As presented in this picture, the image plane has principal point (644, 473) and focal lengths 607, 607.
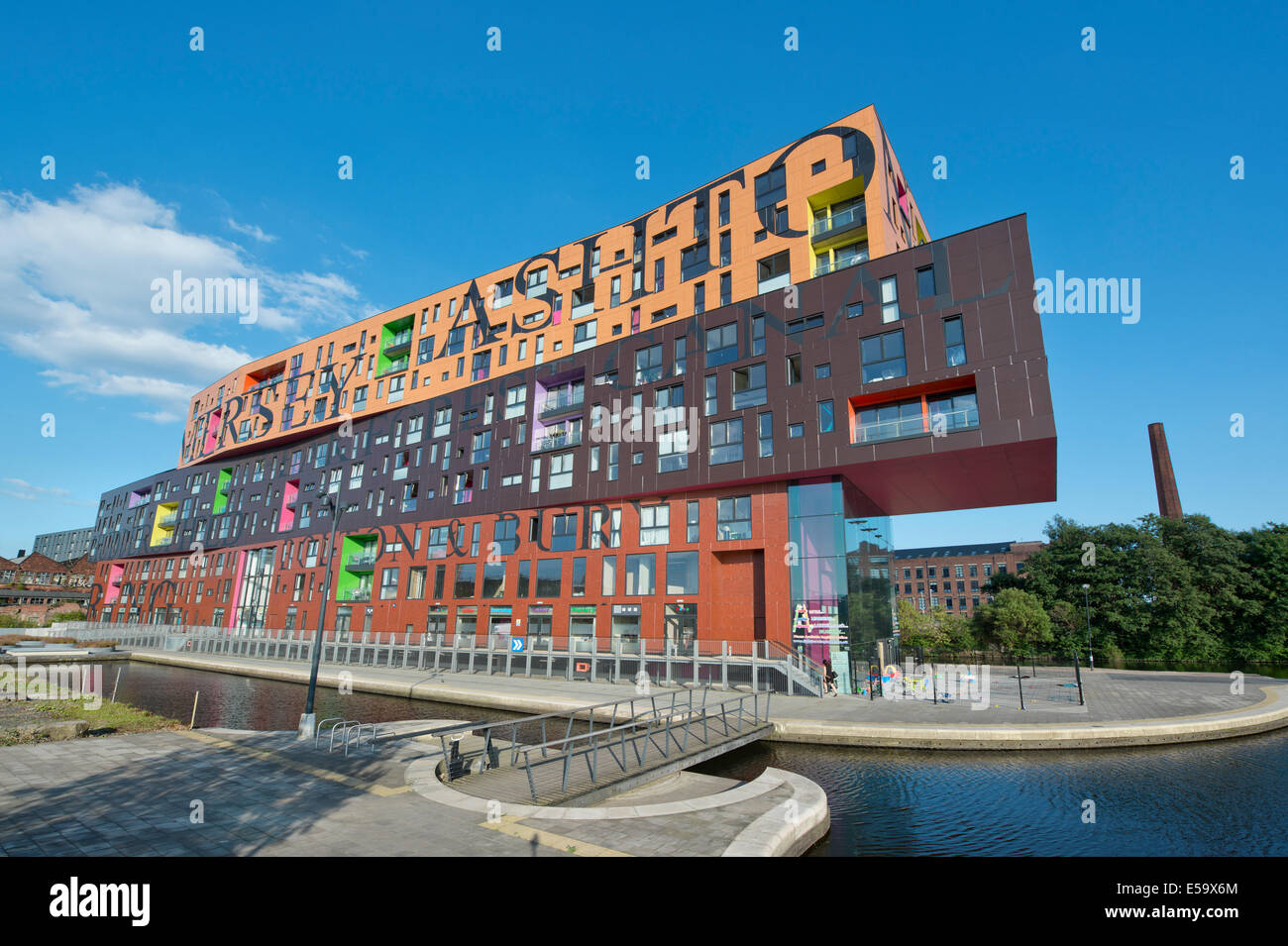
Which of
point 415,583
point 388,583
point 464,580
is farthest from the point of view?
point 388,583

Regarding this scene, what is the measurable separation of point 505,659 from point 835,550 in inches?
779

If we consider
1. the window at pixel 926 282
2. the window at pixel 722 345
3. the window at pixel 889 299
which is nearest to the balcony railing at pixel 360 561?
the window at pixel 722 345

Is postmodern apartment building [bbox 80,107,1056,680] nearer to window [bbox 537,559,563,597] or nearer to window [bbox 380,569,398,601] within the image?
window [bbox 537,559,563,597]

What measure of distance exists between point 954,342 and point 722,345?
11219mm

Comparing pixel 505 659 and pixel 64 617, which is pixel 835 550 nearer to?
pixel 505 659

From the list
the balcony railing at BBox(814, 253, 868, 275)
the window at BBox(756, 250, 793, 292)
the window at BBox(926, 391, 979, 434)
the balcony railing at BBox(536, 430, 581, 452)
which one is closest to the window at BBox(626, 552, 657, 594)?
the balcony railing at BBox(536, 430, 581, 452)

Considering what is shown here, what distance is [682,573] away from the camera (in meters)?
31.0

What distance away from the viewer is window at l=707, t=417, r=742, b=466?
29.9 meters

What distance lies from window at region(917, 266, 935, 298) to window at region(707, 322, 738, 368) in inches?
352

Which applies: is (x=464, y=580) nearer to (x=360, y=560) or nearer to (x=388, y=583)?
Result: (x=388, y=583)

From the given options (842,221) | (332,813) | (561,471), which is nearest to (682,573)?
(561,471)

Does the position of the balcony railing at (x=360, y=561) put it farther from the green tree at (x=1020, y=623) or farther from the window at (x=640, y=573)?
the green tree at (x=1020, y=623)
